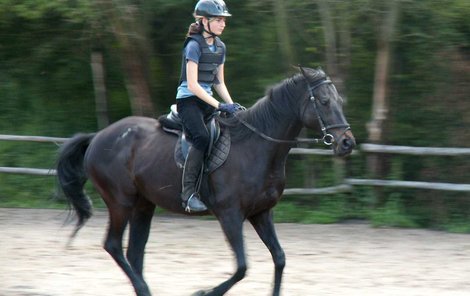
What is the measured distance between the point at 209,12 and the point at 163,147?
52.3 inches

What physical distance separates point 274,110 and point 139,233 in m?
1.77

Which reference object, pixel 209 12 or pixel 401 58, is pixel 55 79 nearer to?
pixel 401 58

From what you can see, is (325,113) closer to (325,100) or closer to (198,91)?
(325,100)

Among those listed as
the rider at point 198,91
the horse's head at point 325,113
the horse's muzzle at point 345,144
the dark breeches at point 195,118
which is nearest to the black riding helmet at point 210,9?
the rider at point 198,91

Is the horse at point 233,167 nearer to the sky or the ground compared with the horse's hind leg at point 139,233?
nearer to the sky

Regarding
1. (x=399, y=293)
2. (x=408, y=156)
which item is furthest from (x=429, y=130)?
(x=399, y=293)

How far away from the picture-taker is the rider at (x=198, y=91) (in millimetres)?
7035

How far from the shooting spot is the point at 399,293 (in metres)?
7.43

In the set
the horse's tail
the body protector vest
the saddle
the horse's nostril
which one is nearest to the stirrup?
the saddle

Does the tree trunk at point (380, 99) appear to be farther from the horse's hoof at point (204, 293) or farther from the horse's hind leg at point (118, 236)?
the horse's hoof at point (204, 293)

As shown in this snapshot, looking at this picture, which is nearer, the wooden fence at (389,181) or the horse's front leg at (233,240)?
the horse's front leg at (233,240)

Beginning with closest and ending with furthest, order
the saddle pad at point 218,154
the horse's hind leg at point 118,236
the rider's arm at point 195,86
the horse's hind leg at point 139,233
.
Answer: the rider's arm at point 195,86 → the saddle pad at point 218,154 → the horse's hind leg at point 118,236 → the horse's hind leg at point 139,233

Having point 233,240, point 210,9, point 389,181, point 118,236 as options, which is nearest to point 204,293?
point 233,240

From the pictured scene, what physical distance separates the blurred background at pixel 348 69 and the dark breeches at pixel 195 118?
337cm
